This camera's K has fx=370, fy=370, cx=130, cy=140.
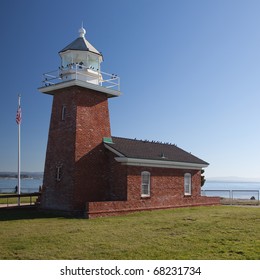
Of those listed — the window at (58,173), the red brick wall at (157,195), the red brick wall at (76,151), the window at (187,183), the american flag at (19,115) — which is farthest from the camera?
the american flag at (19,115)

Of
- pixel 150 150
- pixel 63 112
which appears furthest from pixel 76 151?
pixel 150 150

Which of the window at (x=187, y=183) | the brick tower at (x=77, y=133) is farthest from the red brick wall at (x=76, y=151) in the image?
the window at (x=187, y=183)

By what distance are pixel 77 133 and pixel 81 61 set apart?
156 inches

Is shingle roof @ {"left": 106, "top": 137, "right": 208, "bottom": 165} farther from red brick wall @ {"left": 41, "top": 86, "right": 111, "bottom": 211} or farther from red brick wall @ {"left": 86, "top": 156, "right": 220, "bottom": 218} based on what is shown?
red brick wall @ {"left": 41, "top": 86, "right": 111, "bottom": 211}

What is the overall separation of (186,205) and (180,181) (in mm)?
1546

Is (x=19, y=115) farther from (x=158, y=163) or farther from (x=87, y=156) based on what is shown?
(x=158, y=163)

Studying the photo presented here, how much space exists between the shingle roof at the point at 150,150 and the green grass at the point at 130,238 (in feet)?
16.2

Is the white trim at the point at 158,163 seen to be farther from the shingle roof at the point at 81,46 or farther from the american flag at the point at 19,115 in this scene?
the american flag at the point at 19,115

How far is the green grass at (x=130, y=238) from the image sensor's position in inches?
370

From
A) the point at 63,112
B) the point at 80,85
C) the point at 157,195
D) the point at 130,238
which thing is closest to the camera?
the point at 130,238

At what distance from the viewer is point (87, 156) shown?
756 inches

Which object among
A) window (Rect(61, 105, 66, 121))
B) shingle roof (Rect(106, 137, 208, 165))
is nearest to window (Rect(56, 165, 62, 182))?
window (Rect(61, 105, 66, 121))

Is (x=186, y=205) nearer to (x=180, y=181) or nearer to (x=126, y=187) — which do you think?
(x=180, y=181)
